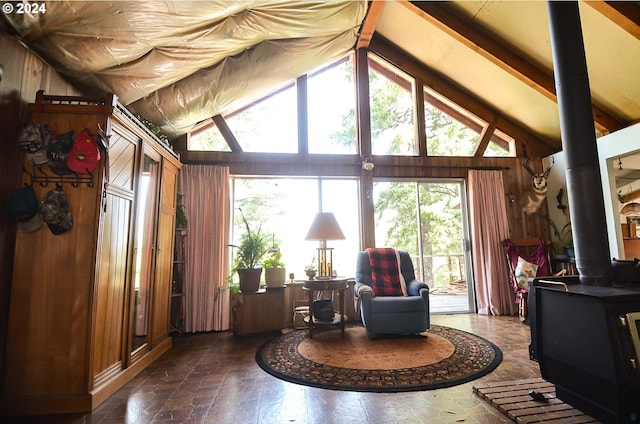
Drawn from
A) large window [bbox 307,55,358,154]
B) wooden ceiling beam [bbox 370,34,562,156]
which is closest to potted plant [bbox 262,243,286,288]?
large window [bbox 307,55,358,154]

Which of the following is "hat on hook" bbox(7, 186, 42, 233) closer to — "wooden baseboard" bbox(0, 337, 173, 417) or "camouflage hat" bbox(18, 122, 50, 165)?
"camouflage hat" bbox(18, 122, 50, 165)

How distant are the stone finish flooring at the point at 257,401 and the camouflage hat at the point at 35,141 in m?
1.69

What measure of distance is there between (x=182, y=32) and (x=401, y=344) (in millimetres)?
3587

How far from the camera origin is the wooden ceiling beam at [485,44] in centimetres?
374

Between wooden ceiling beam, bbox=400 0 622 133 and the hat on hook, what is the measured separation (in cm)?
428

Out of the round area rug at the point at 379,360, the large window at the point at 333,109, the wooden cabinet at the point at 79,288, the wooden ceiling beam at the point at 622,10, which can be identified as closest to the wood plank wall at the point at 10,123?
the wooden cabinet at the point at 79,288

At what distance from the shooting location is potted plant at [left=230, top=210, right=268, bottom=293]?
3.57m

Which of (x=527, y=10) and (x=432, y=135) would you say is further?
(x=432, y=135)

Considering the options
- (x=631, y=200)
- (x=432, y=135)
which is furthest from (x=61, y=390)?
(x=631, y=200)

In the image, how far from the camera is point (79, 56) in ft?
7.14

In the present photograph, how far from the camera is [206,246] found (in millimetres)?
3932

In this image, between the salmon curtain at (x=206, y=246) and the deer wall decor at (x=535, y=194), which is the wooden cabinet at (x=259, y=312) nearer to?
the salmon curtain at (x=206, y=246)

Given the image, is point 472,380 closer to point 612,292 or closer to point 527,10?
point 612,292

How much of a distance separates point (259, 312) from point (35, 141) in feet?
8.54
